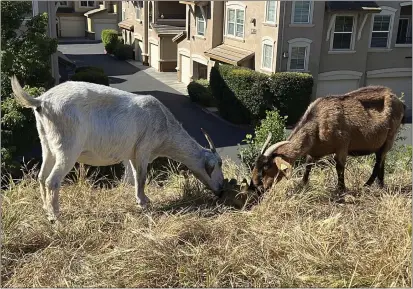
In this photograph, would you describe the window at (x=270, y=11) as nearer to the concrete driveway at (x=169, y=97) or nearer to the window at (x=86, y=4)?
the concrete driveway at (x=169, y=97)

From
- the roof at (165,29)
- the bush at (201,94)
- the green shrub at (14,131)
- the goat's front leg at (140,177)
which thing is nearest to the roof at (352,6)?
the bush at (201,94)

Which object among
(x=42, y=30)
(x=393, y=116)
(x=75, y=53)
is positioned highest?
(x=42, y=30)

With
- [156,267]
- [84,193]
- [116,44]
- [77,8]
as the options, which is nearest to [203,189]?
[84,193]

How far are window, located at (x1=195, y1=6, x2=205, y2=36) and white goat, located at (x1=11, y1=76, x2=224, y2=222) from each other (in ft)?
62.7

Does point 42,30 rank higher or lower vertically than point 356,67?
higher

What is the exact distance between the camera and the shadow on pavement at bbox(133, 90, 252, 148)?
17.7 meters

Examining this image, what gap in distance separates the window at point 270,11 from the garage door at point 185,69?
817 centimetres

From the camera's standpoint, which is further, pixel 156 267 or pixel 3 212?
pixel 3 212

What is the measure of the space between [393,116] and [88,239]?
4423 millimetres

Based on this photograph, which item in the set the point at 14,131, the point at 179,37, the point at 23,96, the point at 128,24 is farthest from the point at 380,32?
the point at 128,24

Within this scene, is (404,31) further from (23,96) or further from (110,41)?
(110,41)

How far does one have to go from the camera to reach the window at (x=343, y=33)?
2034cm

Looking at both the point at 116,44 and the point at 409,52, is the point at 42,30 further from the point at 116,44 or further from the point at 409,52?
the point at 116,44

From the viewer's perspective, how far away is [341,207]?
239 inches
